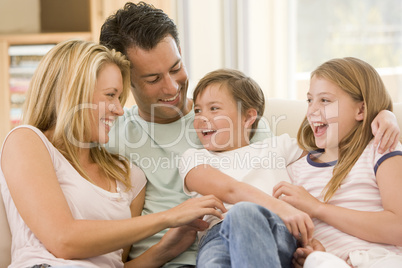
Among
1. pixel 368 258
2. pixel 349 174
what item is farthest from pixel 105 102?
pixel 368 258

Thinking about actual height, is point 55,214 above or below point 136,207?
above

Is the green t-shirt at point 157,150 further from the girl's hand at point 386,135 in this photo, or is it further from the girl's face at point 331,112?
the girl's hand at point 386,135

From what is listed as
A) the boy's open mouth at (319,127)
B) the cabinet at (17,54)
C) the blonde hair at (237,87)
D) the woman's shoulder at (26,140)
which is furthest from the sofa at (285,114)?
the cabinet at (17,54)

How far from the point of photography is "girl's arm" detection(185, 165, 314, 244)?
1.31m

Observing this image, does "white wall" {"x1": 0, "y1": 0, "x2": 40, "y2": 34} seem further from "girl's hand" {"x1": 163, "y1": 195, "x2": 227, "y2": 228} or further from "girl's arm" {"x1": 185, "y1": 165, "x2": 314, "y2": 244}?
"girl's hand" {"x1": 163, "y1": 195, "x2": 227, "y2": 228}

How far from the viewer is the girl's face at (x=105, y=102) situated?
1.48 metres

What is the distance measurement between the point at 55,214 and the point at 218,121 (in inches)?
25.7

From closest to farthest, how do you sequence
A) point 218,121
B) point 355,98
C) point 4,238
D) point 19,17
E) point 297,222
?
point 297,222, point 4,238, point 355,98, point 218,121, point 19,17

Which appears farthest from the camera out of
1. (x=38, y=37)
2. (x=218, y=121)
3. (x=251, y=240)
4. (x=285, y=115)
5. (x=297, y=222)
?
(x=38, y=37)

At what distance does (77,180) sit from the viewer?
1.40 meters

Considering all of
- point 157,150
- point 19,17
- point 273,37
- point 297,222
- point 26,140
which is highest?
point 19,17

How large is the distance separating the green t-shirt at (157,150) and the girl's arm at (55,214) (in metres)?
0.29

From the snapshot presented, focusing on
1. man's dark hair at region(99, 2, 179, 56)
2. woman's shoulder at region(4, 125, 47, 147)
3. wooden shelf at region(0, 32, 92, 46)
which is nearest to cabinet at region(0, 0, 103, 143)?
wooden shelf at region(0, 32, 92, 46)

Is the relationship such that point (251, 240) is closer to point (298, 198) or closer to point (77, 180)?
point (298, 198)
